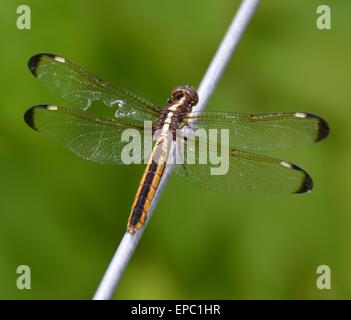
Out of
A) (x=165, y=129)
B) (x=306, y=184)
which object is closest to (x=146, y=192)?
(x=165, y=129)

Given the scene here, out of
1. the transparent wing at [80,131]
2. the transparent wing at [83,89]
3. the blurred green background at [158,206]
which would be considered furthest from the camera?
the blurred green background at [158,206]

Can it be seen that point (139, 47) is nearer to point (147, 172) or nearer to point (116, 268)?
point (147, 172)

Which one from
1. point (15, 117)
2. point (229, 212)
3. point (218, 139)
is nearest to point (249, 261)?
point (229, 212)

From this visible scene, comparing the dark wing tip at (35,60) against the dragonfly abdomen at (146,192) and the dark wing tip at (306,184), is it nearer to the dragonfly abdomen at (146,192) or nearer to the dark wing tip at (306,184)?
the dragonfly abdomen at (146,192)

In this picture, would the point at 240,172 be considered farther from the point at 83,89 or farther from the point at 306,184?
the point at 83,89

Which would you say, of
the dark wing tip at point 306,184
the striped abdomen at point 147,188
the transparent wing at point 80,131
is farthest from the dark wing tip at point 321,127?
the transparent wing at point 80,131

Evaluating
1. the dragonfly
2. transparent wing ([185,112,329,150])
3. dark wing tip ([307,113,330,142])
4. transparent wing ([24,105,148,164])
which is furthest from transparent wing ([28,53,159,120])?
dark wing tip ([307,113,330,142])

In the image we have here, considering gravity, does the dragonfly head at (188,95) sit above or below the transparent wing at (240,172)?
above
